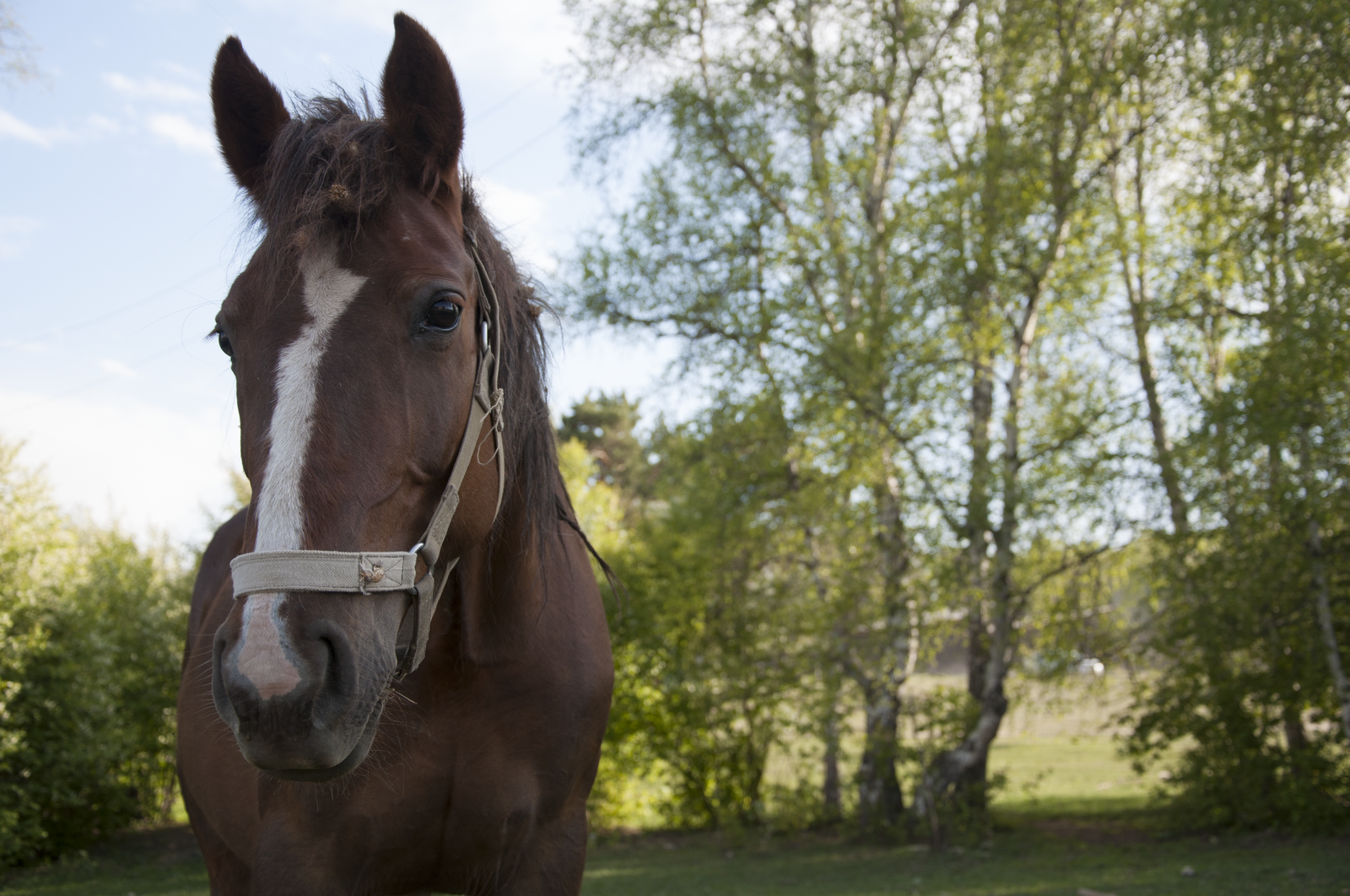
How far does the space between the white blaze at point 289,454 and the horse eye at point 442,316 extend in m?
0.14

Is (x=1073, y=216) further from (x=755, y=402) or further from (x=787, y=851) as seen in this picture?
(x=787, y=851)

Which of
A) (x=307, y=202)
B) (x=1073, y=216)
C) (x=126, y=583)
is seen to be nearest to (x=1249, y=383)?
(x=1073, y=216)

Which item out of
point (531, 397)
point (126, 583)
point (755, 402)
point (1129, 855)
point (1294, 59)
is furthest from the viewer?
point (126, 583)

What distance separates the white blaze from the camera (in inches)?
51.9

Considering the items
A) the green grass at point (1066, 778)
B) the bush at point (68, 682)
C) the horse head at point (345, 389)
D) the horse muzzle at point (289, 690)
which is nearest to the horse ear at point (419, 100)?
the horse head at point (345, 389)

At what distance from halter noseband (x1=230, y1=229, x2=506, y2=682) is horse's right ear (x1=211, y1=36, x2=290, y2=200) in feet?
1.66

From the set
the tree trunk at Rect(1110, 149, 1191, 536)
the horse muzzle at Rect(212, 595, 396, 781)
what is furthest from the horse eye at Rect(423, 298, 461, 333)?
the tree trunk at Rect(1110, 149, 1191, 536)

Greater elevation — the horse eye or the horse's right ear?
the horse's right ear

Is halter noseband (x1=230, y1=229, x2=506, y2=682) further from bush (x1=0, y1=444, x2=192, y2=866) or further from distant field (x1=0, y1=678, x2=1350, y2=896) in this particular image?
bush (x1=0, y1=444, x2=192, y2=866)

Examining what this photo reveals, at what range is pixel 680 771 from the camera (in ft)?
39.1

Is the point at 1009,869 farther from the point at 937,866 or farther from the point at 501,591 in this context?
the point at 501,591

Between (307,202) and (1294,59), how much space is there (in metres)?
8.89

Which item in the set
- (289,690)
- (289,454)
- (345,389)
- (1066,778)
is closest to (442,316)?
(345,389)

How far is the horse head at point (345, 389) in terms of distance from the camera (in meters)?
1.37
